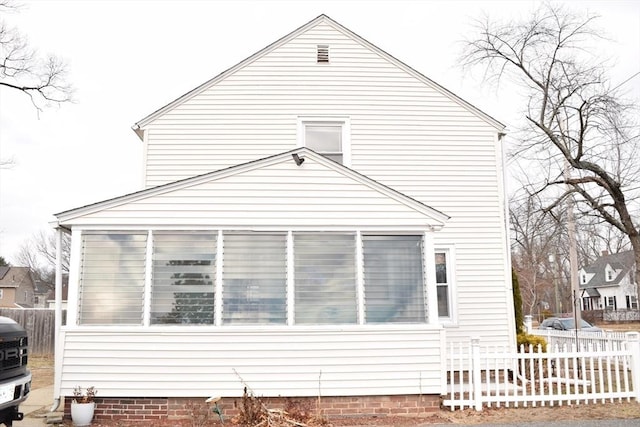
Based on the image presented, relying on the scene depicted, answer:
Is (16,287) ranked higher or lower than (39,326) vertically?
higher

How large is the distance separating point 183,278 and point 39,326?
1670 cm

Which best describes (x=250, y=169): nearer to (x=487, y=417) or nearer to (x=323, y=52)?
(x=323, y=52)

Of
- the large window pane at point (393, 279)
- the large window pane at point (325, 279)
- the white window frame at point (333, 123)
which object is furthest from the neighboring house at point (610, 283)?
the large window pane at point (325, 279)

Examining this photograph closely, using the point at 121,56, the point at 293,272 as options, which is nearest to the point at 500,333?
the point at 293,272

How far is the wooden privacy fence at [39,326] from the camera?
22922 mm

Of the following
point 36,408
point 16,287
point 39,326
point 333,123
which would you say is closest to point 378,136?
point 333,123

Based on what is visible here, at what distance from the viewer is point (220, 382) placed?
8.91 meters

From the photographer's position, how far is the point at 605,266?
59.3 metres

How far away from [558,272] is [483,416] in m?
48.8

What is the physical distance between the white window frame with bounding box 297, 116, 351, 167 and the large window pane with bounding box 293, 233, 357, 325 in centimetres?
352

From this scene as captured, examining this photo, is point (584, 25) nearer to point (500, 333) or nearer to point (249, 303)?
point (500, 333)

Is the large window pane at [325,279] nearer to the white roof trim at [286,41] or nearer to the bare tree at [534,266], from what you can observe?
the white roof trim at [286,41]

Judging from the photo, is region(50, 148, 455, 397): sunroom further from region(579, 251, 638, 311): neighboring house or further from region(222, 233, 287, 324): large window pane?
region(579, 251, 638, 311): neighboring house

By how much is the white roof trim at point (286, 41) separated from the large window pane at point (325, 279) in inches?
195
